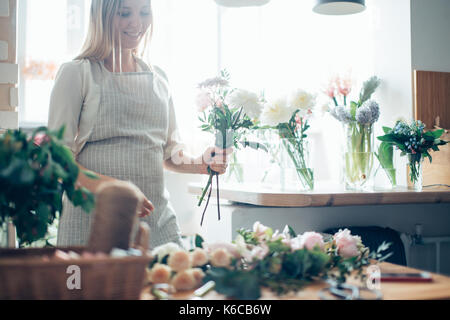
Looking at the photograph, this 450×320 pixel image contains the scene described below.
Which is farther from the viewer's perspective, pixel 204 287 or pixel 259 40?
pixel 259 40

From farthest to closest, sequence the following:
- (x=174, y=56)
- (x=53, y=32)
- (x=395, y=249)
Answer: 1. (x=174, y=56)
2. (x=53, y=32)
3. (x=395, y=249)

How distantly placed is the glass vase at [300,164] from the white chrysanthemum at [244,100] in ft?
0.97

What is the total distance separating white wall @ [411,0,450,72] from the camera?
2.20 meters

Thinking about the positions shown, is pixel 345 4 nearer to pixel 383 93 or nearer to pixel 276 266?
pixel 383 93

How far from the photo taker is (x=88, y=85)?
1222mm

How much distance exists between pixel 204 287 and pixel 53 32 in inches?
98.6

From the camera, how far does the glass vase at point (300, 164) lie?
1.62 metres

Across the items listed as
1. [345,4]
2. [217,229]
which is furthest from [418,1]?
[217,229]

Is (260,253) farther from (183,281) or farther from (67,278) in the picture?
(67,278)

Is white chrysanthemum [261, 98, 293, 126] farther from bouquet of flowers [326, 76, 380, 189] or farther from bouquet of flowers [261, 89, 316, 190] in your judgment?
bouquet of flowers [326, 76, 380, 189]

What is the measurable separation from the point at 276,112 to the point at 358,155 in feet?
1.41

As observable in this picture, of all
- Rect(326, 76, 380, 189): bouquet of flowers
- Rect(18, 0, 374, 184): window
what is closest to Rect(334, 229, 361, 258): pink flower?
Rect(326, 76, 380, 189): bouquet of flowers

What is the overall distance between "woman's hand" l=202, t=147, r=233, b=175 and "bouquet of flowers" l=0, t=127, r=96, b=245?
603 mm
